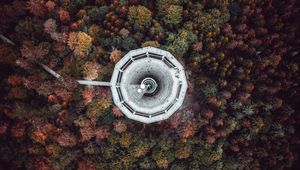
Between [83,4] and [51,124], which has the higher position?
[83,4]

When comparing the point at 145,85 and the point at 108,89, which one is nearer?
the point at 108,89

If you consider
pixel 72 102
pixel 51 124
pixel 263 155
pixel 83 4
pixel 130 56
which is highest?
pixel 83 4

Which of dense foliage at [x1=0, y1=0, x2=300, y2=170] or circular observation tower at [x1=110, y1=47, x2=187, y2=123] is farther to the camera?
circular observation tower at [x1=110, y1=47, x2=187, y2=123]

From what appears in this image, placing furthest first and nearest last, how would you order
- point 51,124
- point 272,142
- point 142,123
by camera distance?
point 272,142 < point 142,123 < point 51,124

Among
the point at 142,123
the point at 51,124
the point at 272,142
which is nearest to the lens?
the point at 51,124

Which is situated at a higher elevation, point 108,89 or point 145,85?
point 145,85

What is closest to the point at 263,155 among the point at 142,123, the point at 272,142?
the point at 272,142

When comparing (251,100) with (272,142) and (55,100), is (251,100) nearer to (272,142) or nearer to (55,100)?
(272,142)

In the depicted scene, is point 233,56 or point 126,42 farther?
point 233,56

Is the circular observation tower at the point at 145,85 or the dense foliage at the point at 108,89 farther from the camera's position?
the circular observation tower at the point at 145,85

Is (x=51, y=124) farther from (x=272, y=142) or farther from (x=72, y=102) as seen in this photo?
(x=272, y=142)
